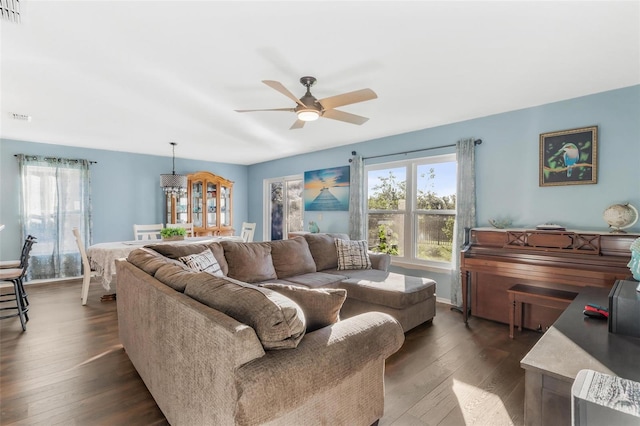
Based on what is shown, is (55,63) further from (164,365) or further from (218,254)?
(164,365)

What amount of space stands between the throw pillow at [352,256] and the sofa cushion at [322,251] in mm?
108

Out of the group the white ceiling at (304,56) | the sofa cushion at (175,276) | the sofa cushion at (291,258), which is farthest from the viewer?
the sofa cushion at (291,258)

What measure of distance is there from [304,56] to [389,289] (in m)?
2.25

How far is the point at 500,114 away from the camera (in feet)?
11.9

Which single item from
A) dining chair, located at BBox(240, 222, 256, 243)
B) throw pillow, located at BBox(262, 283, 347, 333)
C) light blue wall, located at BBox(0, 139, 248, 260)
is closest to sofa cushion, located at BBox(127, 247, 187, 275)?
throw pillow, located at BBox(262, 283, 347, 333)

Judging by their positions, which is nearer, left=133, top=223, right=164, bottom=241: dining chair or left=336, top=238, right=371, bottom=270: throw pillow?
left=336, top=238, right=371, bottom=270: throw pillow

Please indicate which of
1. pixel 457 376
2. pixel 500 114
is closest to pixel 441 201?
pixel 500 114

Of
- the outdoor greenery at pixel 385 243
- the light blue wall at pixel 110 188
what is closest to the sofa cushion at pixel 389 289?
the outdoor greenery at pixel 385 243

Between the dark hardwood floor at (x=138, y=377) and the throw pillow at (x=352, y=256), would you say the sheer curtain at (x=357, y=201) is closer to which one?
the throw pillow at (x=352, y=256)

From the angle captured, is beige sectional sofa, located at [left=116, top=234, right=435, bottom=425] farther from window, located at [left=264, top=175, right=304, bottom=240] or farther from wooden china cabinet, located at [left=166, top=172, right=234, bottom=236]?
window, located at [left=264, top=175, right=304, bottom=240]

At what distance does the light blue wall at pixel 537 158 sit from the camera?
288 cm

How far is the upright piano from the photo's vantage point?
2662mm

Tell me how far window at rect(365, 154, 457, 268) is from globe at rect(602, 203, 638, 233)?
5.11 ft

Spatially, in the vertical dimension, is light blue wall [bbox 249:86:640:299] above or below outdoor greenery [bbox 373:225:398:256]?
above
